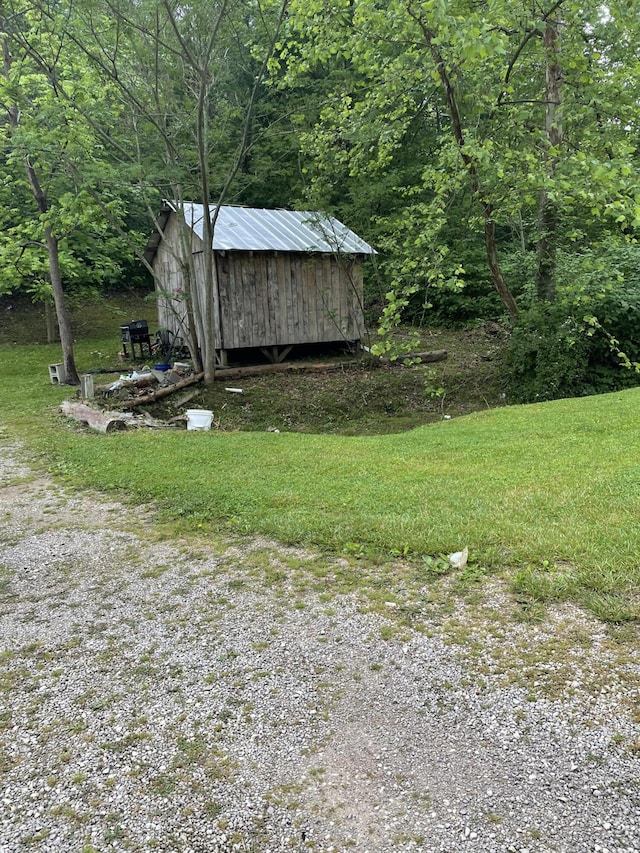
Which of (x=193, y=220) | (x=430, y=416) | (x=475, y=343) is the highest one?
(x=193, y=220)

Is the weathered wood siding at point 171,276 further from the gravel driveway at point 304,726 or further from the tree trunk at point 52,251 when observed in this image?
the gravel driveway at point 304,726

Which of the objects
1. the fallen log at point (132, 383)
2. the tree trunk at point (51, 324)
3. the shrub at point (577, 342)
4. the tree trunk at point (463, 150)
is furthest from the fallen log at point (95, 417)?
the tree trunk at point (51, 324)

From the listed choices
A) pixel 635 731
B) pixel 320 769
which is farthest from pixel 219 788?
pixel 635 731

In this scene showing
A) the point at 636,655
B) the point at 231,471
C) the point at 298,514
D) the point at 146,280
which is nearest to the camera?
the point at 636,655

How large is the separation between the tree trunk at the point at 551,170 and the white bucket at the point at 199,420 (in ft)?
19.3

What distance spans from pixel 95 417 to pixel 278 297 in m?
4.86

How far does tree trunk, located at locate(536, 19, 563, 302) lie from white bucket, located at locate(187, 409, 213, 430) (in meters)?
5.90

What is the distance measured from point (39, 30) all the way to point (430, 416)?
9.10 metres

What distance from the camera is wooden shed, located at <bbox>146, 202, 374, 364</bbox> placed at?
36.1ft

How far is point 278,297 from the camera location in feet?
37.8

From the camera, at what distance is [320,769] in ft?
6.44

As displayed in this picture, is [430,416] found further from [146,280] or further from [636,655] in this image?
[146,280]

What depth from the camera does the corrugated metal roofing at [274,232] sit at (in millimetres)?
10969

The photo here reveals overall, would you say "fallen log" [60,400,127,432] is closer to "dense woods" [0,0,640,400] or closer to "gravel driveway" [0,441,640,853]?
"dense woods" [0,0,640,400]
